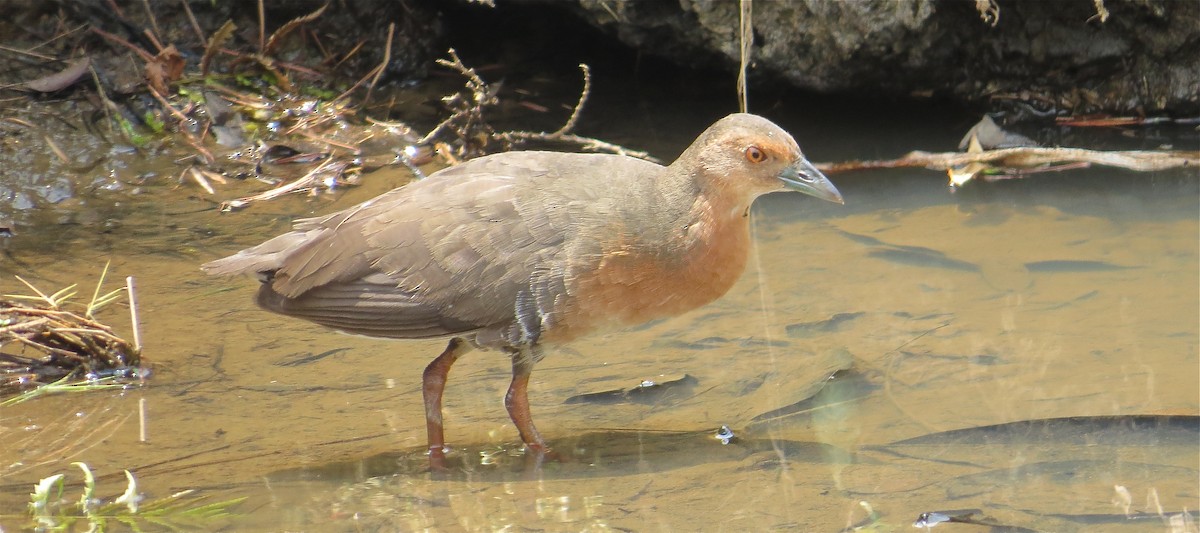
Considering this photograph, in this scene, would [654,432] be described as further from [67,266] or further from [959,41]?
[959,41]

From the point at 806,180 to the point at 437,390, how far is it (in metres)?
1.50

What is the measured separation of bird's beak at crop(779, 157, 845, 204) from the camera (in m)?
4.17

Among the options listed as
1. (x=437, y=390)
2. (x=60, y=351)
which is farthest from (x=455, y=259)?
(x=60, y=351)

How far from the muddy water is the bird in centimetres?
42

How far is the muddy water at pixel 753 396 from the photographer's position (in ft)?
12.5

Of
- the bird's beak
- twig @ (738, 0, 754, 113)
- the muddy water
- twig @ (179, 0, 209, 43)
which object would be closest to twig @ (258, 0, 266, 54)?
twig @ (179, 0, 209, 43)

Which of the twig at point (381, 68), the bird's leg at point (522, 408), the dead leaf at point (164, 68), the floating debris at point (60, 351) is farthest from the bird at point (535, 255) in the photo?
the twig at point (381, 68)

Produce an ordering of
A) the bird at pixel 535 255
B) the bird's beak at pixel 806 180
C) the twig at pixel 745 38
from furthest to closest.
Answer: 1. the twig at pixel 745 38
2. the bird's beak at pixel 806 180
3. the bird at pixel 535 255

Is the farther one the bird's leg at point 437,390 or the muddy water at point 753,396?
the bird's leg at point 437,390

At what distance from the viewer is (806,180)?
4.19 metres

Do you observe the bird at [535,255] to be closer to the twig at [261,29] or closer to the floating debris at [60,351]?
the floating debris at [60,351]

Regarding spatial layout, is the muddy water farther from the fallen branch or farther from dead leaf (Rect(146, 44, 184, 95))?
dead leaf (Rect(146, 44, 184, 95))

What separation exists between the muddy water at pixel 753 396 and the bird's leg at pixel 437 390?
95 millimetres

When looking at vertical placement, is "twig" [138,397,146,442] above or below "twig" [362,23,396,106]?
below
